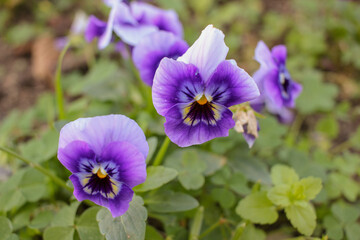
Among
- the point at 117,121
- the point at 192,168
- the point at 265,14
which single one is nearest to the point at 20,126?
the point at 192,168

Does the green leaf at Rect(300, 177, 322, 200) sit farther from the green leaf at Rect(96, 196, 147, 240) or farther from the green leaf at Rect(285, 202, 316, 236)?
the green leaf at Rect(96, 196, 147, 240)

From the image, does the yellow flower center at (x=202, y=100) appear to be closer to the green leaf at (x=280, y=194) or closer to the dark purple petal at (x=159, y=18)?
the green leaf at (x=280, y=194)

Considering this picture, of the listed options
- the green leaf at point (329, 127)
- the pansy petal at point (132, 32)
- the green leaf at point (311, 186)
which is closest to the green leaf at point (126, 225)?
the green leaf at point (311, 186)

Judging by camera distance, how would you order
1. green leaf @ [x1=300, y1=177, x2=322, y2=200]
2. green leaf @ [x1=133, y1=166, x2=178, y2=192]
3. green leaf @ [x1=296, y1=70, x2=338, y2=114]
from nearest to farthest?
green leaf @ [x1=133, y1=166, x2=178, y2=192] → green leaf @ [x1=300, y1=177, x2=322, y2=200] → green leaf @ [x1=296, y1=70, x2=338, y2=114]

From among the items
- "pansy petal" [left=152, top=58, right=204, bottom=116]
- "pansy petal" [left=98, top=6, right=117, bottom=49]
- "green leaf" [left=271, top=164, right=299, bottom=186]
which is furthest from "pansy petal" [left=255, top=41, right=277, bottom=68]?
"pansy petal" [left=98, top=6, right=117, bottom=49]

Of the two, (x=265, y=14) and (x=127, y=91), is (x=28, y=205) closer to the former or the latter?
(x=127, y=91)

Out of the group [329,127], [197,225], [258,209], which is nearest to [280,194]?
[258,209]
